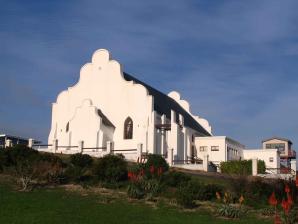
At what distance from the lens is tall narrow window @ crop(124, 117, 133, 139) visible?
49.0 meters

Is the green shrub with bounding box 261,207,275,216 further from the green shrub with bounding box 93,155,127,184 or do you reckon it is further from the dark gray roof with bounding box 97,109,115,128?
the dark gray roof with bounding box 97,109,115,128

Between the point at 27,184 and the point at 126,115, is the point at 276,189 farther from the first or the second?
the point at 126,115

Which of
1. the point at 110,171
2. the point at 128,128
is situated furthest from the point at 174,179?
the point at 128,128

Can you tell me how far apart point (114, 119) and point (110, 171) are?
2540 centimetres

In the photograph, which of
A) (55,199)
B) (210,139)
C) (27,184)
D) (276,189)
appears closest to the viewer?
(55,199)

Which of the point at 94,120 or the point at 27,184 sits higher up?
the point at 94,120

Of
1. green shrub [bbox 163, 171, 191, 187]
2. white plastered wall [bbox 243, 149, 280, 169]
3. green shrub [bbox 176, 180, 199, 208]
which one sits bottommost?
green shrub [bbox 176, 180, 199, 208]

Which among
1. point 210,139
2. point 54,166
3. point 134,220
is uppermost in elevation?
point 210,139

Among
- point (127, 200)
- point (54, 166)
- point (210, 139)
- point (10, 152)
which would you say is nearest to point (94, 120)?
point (210, 139)

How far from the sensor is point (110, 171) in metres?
24.7

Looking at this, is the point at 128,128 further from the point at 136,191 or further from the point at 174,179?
the point at 136,191

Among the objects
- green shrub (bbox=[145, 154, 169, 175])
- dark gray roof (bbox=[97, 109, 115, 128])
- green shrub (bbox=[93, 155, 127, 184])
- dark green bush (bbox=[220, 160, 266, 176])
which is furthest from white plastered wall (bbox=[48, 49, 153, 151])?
green shrub (bbox=[93, 155, 127, 184])

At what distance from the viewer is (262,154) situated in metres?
59.9

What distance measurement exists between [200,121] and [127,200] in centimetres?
5007
